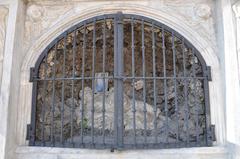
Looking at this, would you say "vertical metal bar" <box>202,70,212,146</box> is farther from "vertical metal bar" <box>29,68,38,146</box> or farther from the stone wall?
"vertical metal bar" <box>29,68,38,146</box>

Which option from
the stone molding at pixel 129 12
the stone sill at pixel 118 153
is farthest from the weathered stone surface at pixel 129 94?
the stone sill at pixel 118 153

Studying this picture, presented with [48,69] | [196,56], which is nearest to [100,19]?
[48,69]

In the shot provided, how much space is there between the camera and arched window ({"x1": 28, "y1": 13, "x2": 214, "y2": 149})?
2797 millimetres

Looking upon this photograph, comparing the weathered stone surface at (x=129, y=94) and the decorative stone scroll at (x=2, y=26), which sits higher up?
the decorative stone scroll at (x=2, y=26)

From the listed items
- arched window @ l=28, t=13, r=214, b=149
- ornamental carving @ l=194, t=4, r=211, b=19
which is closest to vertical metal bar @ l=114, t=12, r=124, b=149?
arched window @ l=28, t=13, r=214, b=149

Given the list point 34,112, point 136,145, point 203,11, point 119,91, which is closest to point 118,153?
point 136,145

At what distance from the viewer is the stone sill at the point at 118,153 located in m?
2.65

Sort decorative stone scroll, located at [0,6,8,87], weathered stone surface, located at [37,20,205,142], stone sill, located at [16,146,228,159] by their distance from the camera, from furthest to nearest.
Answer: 1. weathered stone surface, located at [37,20,205,142]
2. decorative stone scroll, located at [0,6,8,87]
3. stone sill, located at [16,146,228,159]

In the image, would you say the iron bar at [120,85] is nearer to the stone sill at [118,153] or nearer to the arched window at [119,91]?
the arched window at [119,91]

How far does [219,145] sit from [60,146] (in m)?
1.53

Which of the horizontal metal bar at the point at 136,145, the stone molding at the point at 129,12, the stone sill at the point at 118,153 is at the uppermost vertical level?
the stone molding at the point at 129,12

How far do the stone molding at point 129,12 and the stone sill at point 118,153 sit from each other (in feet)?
0.52

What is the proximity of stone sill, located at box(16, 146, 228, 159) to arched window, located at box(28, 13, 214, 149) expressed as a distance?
6 cm

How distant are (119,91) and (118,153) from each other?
0.60 m
